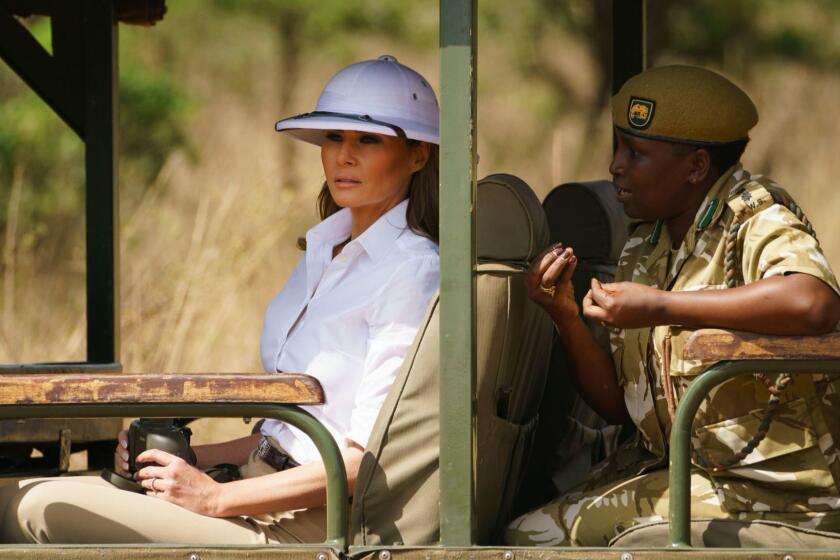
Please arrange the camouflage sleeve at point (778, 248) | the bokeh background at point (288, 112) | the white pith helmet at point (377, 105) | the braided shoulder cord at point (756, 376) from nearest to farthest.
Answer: the camouflage sleeve at point (778, 248)
the braided shoulder cord at point (756, 376)
the white pith helmet at point (377, 105)
the bokeh background at point (288, 112)

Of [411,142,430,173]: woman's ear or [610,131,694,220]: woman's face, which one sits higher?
[411,142,430,173]: woman's ear

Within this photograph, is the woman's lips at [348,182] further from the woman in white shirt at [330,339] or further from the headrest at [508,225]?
the headrest at [508,225]

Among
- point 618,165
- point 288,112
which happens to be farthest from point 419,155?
point 288,112

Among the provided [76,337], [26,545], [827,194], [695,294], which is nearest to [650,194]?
[695,294]

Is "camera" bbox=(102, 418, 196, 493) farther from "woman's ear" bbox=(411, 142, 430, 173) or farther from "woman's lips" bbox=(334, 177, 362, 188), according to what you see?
"woman's ear" bbox=(411, 142, 430, 173)

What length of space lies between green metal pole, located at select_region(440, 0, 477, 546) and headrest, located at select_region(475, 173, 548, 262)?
1.40 ft

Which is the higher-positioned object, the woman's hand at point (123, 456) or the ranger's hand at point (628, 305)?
the ranger's hand at point (628, 305)

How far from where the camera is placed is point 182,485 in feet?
10.5

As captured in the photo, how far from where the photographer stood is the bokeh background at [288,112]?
1178cm

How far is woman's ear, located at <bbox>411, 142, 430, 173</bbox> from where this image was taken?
11.7 feet

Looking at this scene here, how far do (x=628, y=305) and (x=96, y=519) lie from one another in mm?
1167

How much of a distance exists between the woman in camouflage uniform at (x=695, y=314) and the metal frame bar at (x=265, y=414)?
506 millimetres

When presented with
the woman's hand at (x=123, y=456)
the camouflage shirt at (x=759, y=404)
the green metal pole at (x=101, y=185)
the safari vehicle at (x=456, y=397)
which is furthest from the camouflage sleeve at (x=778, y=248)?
the green metal pole at (x=101, y=185)

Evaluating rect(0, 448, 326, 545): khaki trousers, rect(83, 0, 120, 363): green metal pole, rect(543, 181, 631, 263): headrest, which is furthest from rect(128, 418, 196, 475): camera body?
rect(83, 0, 120, 363): green metal pole
